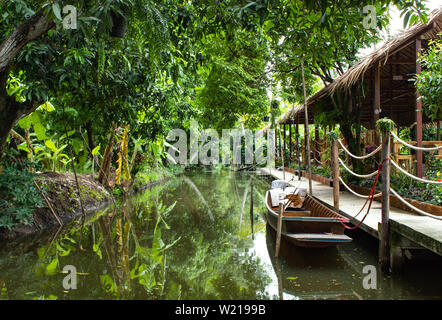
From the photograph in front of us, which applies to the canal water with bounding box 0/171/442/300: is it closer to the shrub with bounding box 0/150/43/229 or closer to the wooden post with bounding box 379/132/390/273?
the wooden post with bounding box 379/132/390/273

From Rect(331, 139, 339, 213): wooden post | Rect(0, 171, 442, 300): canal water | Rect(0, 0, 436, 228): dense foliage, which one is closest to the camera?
Rect(0, 0, 436, 228): dense foliage

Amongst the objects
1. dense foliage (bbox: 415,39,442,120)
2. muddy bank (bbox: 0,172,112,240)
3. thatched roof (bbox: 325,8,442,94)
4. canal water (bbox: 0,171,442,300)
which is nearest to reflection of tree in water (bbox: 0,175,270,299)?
Answer: canal water (bbox: 0,171,442,300)

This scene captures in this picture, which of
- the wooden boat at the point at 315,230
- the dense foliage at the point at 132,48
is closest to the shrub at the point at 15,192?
the dense foliage at the point at 132,48

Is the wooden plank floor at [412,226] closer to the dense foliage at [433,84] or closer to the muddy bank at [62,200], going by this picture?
the dense foliage at [433,84]

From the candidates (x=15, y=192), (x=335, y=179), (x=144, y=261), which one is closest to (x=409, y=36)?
(x=335, y=179)

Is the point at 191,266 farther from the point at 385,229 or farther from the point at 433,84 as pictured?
the point at 433,84

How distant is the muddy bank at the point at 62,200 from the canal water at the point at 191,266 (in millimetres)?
297

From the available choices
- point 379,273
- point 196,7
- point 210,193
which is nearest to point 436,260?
point 379,273

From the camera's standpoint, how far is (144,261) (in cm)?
527

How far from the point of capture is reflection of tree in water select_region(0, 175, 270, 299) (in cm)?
413

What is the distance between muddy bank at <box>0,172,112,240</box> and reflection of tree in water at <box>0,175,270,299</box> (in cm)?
45

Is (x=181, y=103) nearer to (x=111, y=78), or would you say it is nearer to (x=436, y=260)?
(x=111, y=78)

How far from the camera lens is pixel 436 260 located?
4.77 m

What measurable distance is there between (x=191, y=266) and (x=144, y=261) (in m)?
0.75
